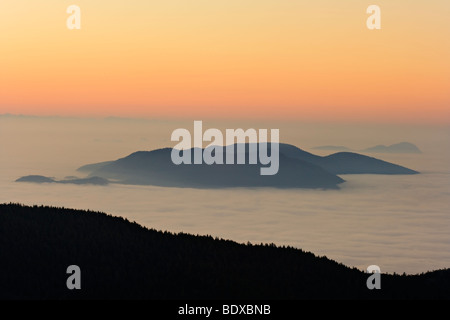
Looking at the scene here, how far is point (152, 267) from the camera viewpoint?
1182 inches

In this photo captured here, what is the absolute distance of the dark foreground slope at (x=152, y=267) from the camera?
27578 mm

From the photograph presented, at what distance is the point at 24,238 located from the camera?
32.7 m

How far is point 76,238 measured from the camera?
1314 inches

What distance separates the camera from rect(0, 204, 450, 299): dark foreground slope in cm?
2758
